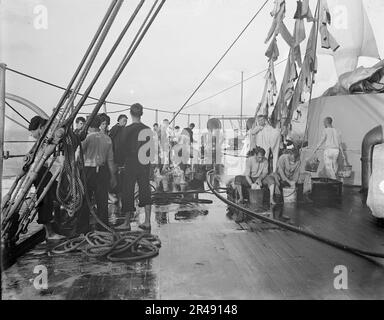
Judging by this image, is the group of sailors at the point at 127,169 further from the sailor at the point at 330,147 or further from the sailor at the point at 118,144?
the sailor at the point at 330,147

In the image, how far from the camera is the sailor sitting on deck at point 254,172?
737 centimetres

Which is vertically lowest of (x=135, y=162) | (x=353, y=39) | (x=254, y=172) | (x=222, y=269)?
(x=222, y=269)

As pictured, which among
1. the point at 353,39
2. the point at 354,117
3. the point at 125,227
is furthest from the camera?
the point at 353,39

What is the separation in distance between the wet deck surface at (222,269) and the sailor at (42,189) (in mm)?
320

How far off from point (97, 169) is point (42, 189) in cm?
88

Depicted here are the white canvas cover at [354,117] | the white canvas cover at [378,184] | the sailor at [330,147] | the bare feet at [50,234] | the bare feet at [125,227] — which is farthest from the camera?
the white canvas cover at [354,117]

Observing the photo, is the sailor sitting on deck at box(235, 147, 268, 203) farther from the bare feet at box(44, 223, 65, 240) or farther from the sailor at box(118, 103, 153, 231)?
the bare feet at box(44, 223, 65, 240)

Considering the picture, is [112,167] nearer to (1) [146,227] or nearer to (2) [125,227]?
(2) [125,227]

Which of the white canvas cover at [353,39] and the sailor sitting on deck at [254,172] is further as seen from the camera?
the white canvas cover at [353,39]

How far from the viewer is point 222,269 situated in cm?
399

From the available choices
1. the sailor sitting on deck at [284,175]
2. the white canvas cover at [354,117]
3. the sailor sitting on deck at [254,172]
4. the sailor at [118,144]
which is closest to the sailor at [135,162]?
the sailor at [118,144]

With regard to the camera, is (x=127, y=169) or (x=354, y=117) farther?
(x=354, y=117)

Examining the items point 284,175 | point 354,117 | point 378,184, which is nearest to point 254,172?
point 284,175
